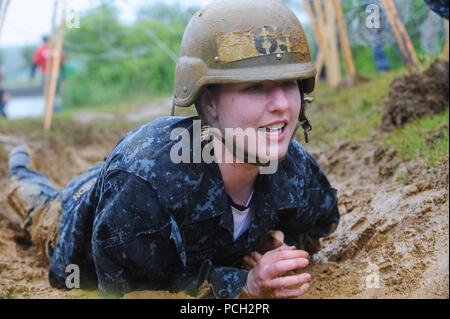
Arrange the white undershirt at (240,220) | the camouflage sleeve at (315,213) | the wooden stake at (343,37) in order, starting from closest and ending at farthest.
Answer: the white undershirt at (240,220)
the camouflage sleeve at (315,213)
the wooden stake at (343,37)

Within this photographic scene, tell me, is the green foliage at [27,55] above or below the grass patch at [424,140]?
below

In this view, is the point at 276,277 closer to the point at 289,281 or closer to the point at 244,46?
the point at 289,281

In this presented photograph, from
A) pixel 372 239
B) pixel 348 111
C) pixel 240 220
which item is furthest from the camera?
pixel 348 111

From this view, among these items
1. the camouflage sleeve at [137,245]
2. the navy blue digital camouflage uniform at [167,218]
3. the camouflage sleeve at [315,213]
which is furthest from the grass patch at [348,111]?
the camouflage sleeve at [137,245]

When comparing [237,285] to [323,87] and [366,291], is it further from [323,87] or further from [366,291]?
[323,87]

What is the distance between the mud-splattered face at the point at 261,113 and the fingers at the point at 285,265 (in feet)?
1.44

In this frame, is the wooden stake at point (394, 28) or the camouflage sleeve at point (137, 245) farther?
the wooden stake at point (394, 28)

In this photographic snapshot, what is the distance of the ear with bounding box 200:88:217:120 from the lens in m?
2.13

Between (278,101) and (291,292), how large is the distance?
817mm

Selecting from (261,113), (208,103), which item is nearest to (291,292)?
(261,113)

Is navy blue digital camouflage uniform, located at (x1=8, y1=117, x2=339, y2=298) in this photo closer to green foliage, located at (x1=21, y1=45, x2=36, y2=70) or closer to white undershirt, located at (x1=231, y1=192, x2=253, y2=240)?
white undershirt, located at (x1=231, y1=192, x2=253, y2=240)

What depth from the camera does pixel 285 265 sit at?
2090 millimetres

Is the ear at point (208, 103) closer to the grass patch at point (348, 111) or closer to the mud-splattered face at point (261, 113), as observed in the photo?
the mud-splattered face at point (261, 113)

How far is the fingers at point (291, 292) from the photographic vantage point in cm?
211
